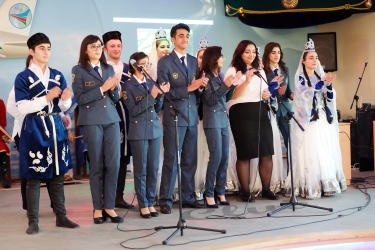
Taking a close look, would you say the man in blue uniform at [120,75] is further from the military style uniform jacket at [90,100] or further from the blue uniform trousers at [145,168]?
the military style uniform jacket at [90,100]

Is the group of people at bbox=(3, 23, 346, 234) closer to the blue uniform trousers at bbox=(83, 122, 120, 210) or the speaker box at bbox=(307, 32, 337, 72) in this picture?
the blue uniform trousers at bbox=(83, 122, 120, 210)

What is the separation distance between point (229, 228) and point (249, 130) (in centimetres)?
140

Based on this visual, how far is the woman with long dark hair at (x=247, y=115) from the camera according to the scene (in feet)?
18.7

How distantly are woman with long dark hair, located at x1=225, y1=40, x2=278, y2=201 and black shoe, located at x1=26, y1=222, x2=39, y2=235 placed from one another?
2.08m

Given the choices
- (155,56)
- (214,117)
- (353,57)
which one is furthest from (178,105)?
(353,57)

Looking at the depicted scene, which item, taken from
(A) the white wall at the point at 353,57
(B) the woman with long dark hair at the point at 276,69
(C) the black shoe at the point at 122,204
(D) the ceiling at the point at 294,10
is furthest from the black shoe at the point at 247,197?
(A) the white wall at the point at 353,57

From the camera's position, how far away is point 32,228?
458 centimetres

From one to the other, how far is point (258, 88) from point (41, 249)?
8.72 ft

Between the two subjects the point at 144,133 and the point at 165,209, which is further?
the point at 165,209

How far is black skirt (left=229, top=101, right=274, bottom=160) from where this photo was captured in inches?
225

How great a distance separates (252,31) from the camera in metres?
9.84

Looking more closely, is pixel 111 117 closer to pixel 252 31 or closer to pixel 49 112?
pixel 49 112

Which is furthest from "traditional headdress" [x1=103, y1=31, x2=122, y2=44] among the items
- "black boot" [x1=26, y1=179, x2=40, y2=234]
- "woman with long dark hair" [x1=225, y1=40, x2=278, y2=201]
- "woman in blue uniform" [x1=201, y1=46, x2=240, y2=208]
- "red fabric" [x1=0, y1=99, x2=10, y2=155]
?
"red fabric" [x1=0, y1=99, x2=10, y2=155]

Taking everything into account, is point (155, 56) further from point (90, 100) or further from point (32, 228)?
point (32, 228)
